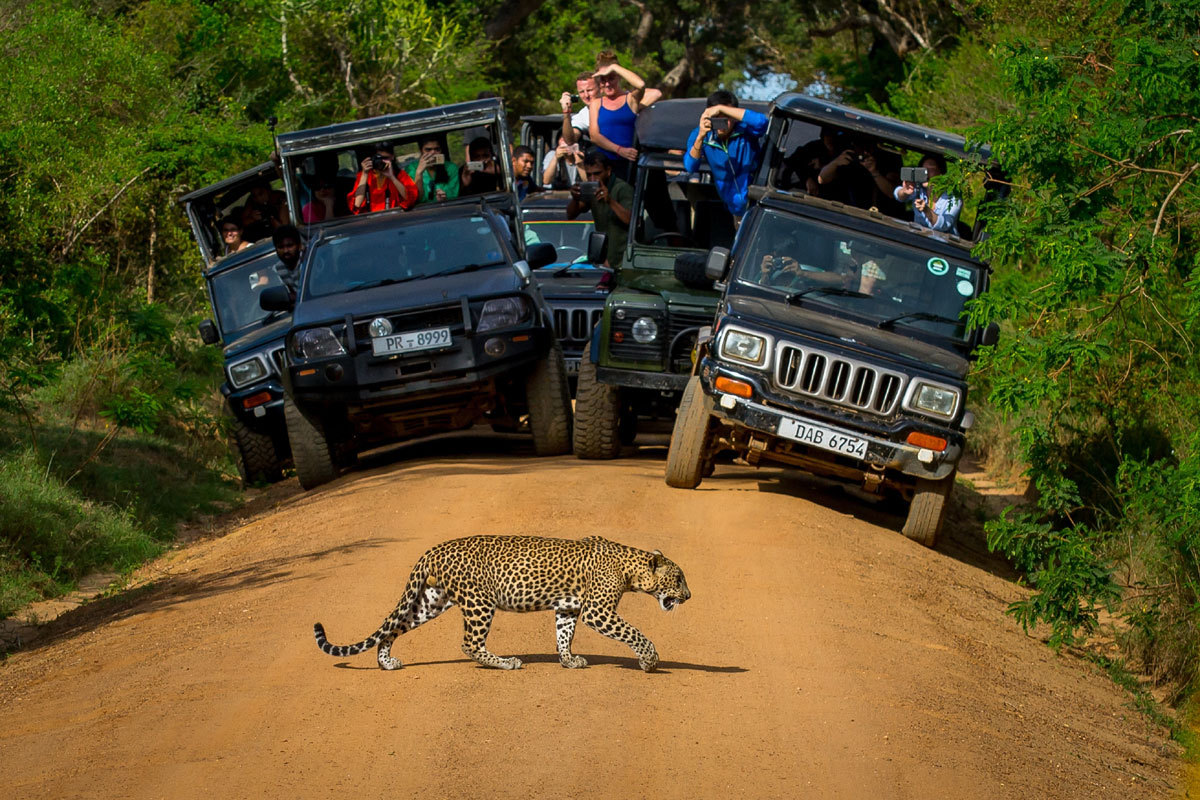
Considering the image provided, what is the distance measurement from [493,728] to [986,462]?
1410 centimetres

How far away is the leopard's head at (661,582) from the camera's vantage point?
6.76 metres

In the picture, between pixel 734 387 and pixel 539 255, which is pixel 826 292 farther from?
pixel 539 255

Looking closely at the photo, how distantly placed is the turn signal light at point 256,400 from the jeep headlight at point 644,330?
358 cm

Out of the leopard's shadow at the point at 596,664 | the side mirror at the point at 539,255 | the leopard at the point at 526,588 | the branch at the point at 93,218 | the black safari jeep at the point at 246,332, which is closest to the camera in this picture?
the leopard at the point at 526,588

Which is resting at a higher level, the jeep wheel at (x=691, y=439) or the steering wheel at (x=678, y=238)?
the steering wheel at (x=678, y=238)

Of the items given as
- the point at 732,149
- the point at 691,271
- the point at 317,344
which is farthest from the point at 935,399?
the point at 317,344

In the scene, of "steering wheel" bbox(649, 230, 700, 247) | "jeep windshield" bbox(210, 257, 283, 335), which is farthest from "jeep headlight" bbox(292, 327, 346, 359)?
"jeep windshield" bbox(210, 257, 283, 335)

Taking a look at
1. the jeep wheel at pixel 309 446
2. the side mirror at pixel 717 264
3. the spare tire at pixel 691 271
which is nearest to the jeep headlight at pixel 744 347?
the side mirror at pixel 717 264

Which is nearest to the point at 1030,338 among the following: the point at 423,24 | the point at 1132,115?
the point at 1132,115

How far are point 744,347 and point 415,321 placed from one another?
2947 millimetres

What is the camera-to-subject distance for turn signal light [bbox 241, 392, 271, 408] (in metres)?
13.8

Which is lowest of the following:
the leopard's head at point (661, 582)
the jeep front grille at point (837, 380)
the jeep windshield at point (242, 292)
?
the jeep windshield at point (242, 292)

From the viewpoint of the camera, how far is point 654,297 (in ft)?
40.7

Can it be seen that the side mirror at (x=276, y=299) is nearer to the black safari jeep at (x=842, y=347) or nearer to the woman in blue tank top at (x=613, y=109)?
the woman in blue tank top at (x=613, y=109)
